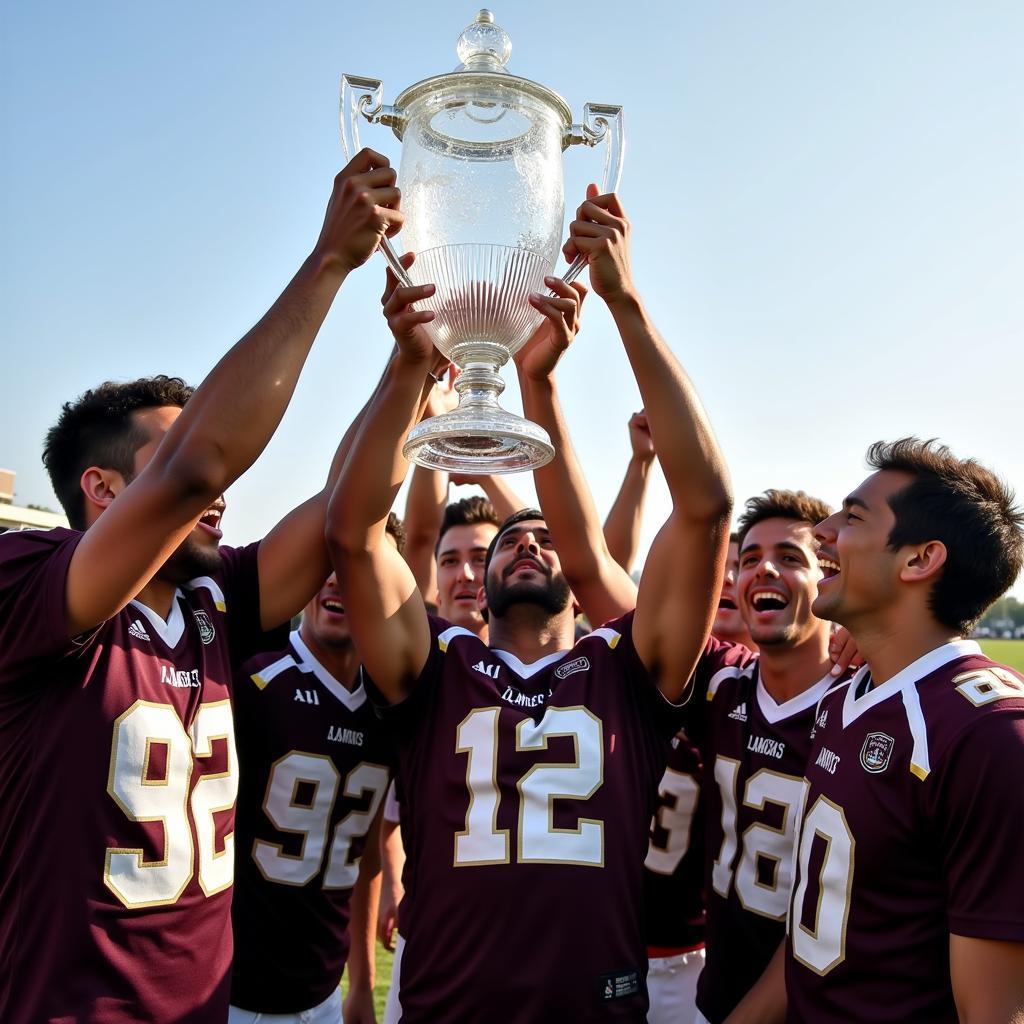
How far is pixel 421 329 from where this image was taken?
2.35 m

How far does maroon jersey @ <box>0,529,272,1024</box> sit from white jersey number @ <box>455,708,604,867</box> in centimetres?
69

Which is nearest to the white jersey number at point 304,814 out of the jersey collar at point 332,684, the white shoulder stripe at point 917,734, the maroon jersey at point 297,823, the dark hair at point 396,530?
the maroon jersey at point 297,823

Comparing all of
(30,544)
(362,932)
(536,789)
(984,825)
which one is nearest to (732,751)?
(536,789)

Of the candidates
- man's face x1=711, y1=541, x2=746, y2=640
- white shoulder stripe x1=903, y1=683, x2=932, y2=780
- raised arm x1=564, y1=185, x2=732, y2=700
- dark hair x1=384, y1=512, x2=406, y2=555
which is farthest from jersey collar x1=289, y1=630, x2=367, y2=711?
man's face x1=711, y1=541, x2=746, y2=640

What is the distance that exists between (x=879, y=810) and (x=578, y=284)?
1.56 meters

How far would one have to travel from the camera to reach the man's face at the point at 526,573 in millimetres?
3217

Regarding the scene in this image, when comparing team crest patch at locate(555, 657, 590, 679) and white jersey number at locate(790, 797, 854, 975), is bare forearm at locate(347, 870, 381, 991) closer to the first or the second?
team crest patch at locate(555, 657, 590, 679)

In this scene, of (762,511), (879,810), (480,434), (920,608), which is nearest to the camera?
(480,434)

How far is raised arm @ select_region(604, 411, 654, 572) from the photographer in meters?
4.22

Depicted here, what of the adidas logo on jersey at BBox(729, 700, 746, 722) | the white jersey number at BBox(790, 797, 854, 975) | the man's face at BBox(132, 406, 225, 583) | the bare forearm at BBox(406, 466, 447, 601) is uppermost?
the bare forearm at BBox(406, 466, 447, 601)

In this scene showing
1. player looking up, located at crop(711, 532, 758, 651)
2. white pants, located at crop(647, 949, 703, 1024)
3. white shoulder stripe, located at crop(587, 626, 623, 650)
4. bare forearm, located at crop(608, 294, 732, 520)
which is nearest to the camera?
bare forearm, located at crop(608, 294, 732, 520)

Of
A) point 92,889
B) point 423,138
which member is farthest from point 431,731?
point 423,138

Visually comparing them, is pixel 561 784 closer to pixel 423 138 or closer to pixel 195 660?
pixel 195 660

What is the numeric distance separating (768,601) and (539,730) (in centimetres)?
128
